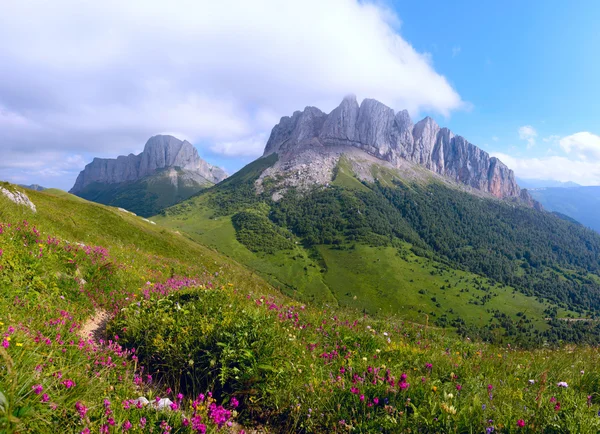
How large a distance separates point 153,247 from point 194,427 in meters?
38.5

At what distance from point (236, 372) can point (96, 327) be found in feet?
16.5

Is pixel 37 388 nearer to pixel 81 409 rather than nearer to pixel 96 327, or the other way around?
pixel 81 409

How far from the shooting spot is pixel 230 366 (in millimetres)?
5539

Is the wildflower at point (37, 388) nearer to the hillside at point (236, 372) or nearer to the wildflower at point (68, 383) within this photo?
the hillside at point (236, 372)

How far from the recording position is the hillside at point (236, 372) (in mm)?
3896


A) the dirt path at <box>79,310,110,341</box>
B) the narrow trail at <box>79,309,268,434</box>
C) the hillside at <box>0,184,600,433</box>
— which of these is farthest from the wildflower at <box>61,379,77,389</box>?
the dirt path at <box>79,310,110,341</box>

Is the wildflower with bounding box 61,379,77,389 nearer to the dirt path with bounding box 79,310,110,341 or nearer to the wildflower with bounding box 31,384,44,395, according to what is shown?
the wildflower with bounding box 31,384,44,395

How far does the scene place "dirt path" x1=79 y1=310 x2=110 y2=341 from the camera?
7160 mm

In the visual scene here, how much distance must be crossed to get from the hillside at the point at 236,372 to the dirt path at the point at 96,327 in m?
0.09

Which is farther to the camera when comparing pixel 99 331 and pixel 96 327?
pixel 96 327

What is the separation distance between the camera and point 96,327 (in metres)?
7.91

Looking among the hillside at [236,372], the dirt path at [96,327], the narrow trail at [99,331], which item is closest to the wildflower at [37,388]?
the hillside at [236,372]

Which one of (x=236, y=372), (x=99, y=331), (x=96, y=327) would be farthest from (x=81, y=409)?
(x=96, y=327)

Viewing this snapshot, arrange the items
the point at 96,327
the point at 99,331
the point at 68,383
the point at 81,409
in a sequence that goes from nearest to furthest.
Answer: the point at 81,409
the point at 68,383
the point at 99,331
the point at 96,327
